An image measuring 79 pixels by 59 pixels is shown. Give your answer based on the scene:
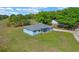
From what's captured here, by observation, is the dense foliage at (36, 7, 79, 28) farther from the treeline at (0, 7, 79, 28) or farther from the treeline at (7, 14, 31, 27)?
the treeline at (7, 14, 31, 27)

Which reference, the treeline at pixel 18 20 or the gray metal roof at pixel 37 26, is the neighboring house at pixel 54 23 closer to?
the gray metal roof at pixel 37 26

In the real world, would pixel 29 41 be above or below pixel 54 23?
below

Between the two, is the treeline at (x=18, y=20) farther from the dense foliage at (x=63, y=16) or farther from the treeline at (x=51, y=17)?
the dense foliage at (x=63, y=16)

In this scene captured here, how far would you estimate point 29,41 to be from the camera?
186 cm

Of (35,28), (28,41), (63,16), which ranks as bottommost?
(28,41)

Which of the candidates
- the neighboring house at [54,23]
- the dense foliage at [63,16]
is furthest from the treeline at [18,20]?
the neighboring house at [54,23]

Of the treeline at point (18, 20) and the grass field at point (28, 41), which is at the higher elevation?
the treeline at point (18, 20)

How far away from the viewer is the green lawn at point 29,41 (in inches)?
73.1

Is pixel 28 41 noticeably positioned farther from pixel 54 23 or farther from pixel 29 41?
pixel 54 23

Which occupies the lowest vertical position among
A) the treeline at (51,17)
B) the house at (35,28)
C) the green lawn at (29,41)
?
the green lawn at (29,41)

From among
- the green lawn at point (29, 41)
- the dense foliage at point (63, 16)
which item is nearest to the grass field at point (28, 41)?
the green lawn at point (29, 41)

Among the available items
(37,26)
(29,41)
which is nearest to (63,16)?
(37,26)

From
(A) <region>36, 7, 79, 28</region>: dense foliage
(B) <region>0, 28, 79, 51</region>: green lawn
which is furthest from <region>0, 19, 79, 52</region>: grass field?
(A) <region>36, 7, 79, 28</region>: dense foliage
